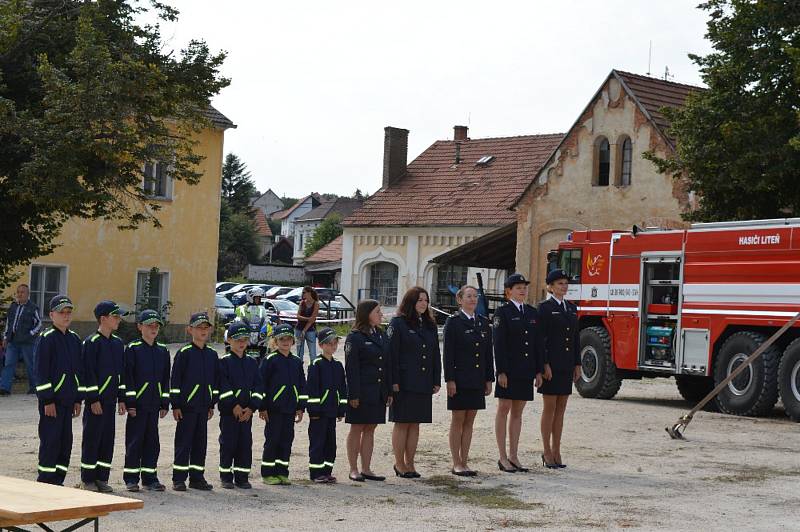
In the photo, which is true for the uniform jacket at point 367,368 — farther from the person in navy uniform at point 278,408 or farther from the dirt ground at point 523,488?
the dirt ground at point 523,488

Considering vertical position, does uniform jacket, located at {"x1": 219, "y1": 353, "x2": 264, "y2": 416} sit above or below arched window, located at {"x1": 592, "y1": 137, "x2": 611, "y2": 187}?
below

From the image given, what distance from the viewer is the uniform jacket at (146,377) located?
35.4ft

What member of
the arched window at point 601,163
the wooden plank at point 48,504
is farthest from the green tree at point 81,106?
the arched window at point 601,163

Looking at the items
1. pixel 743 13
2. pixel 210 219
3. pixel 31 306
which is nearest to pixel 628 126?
pixel 743 13

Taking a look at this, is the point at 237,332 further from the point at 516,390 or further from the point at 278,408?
the point at 516,390

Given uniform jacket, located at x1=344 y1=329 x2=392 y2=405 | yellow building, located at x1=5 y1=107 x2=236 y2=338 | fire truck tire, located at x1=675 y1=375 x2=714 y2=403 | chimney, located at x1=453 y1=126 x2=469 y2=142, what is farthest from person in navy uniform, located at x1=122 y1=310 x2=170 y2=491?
chimney, located at x1=453 y1=126 x2=469 y2=142

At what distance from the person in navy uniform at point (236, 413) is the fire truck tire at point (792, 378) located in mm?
9746

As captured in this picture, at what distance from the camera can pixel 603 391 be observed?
71.5 feet

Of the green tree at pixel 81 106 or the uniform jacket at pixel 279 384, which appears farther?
the green tree at pixel 81 106

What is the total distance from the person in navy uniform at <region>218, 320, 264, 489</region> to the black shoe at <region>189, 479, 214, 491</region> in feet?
0.70

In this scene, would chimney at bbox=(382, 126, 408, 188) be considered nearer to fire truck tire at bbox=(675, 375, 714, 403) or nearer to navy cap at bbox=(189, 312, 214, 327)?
fire truck tire at bbox=(675, 375, 714, 403)

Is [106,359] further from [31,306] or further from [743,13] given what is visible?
[743,13]

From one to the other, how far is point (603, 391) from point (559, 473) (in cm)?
907

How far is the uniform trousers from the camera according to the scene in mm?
11695
